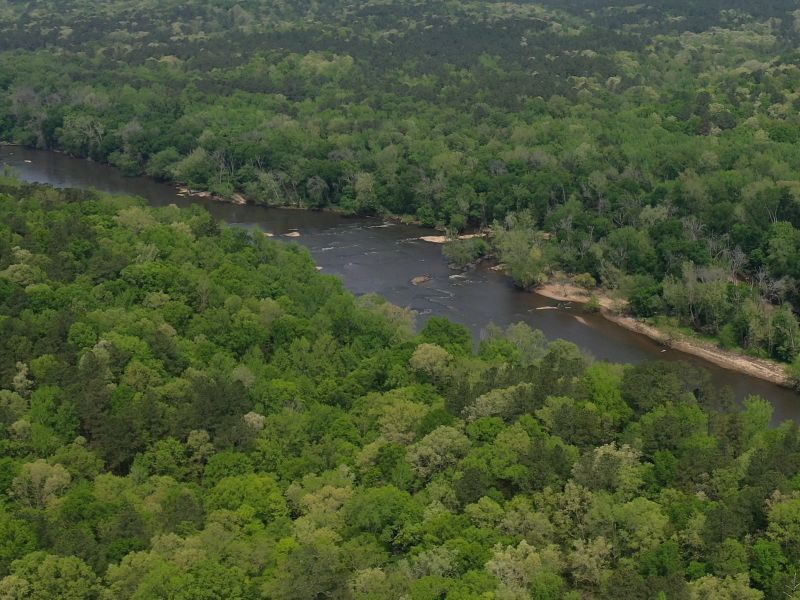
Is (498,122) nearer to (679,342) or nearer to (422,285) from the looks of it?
(422,285)

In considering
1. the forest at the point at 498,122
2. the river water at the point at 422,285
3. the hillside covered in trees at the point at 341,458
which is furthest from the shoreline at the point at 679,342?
the hillside covered in trees at the point at 341,458

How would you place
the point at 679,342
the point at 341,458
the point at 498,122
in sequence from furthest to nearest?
1. the point at 498,122
2. the point at 679,342
3. the point at 341,458

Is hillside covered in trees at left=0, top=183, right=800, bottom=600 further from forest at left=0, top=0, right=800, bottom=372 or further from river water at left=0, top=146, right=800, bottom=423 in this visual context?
forest at left=0, top=0, right=800, bottom=372

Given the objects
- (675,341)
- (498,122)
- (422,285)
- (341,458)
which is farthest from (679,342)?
(498,122)

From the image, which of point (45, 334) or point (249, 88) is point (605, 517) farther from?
point (249, 88)

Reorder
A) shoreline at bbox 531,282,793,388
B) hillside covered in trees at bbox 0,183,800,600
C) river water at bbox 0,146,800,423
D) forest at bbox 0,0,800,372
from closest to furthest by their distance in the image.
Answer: hillside covered in trees at bbox 0,183,800,600 → shoreline at bbox 531,282,793,388 → river water at bbox 0,146,800,423 → forest at bbox 0,0,800,372

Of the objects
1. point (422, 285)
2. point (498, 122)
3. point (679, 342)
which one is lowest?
point (679, 342)

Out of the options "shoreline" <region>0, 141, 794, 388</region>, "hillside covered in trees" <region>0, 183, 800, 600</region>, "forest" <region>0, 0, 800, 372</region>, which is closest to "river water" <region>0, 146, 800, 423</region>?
"shoreline" <region>0, 141, 794, 388</region>
